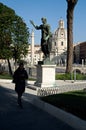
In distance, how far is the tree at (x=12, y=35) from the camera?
4844cm

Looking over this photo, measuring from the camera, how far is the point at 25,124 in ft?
34.7

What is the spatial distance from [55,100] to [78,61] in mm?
160954

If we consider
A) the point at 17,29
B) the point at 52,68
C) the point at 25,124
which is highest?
the point at 17,29

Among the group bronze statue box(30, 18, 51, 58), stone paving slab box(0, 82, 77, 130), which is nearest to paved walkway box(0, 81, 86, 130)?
stone paving slab box(0, 82, 77, 130)

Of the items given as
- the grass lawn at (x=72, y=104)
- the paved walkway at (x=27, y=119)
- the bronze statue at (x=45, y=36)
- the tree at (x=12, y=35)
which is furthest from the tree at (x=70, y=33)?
the grass lawn at (x=72, y=104)

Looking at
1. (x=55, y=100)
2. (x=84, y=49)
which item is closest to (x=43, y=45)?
(x=55, y=100)

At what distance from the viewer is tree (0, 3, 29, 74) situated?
48438mm

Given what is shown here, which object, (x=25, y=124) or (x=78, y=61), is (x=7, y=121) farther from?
(x=78, y=61)

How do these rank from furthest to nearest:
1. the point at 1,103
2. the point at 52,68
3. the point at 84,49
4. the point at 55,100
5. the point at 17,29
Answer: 1. the point at 84,49
2. the point at 17,29
3. the point at 52,68
4. the point at 1,103
5. the point at 55,100

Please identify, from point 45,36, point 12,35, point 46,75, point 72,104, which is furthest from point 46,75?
point 12,35

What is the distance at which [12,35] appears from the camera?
4984 centimetres

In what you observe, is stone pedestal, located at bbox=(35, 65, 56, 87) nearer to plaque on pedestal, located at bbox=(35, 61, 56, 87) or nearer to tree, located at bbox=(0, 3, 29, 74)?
plaque on pedestal, located at bbox=(35, 61, 56, 87)

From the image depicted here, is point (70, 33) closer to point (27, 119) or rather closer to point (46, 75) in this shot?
point (46, 75)

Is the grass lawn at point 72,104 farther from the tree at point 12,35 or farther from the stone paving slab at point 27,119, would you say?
the tree at point 12,35
